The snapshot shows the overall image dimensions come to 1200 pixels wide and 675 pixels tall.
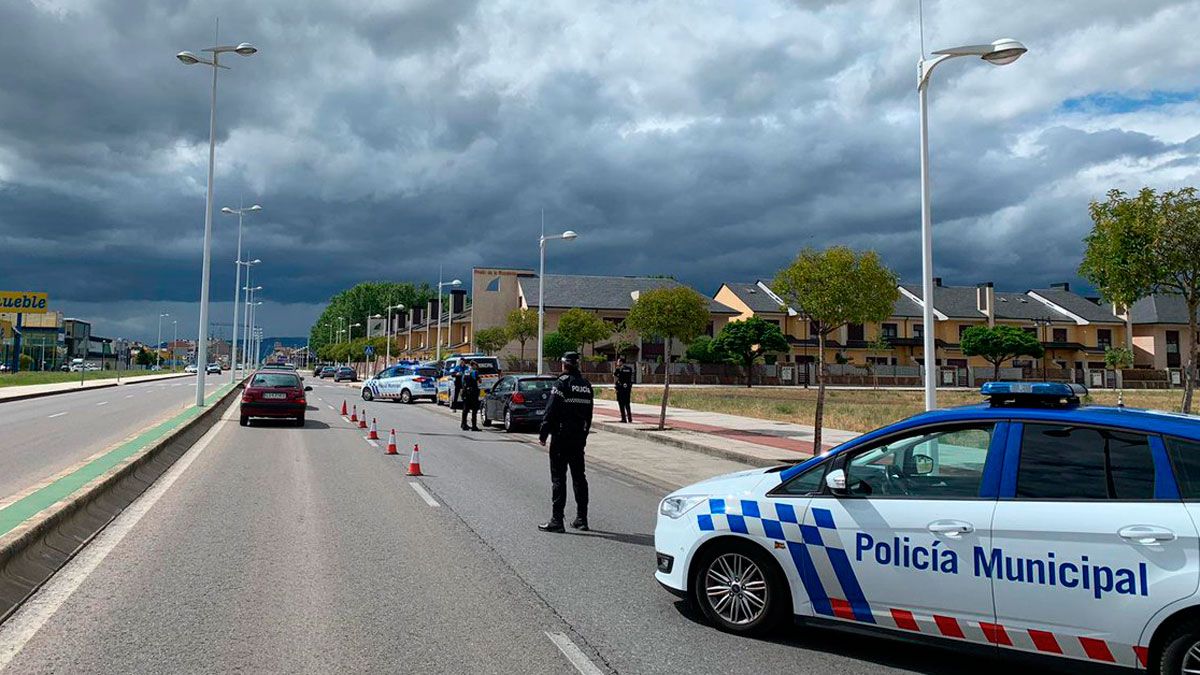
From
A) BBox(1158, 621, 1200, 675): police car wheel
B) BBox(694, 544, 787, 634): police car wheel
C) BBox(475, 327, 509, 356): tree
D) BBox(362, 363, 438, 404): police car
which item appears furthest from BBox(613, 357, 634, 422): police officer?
BBox(475, 327, 509, 356): tree

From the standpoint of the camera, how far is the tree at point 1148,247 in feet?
45.2

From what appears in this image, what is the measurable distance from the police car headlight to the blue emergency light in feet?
6.38

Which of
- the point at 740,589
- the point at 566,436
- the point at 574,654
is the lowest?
the point at 574,654

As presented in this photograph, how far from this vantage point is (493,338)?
69.6 m

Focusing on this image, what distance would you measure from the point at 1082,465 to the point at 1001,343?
78697 millimetres

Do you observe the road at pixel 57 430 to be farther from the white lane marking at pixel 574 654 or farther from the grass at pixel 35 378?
the grass at pixel 35 378

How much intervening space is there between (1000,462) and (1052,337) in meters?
93.8

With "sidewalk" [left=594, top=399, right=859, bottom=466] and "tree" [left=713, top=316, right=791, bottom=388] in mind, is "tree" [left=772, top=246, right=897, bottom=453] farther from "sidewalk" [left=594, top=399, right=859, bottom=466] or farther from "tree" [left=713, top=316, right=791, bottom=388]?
"tree" [left=713, top=316, right=791, bottom=388]

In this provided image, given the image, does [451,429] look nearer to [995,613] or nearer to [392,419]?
[392,419]

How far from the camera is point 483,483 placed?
41.9 ft

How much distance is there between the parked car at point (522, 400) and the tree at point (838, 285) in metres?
8.21

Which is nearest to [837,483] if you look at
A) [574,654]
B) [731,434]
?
[574,654]

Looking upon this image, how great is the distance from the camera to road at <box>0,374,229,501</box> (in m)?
12.7

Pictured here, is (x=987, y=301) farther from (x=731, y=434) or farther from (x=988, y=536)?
(x=988, y=536)
